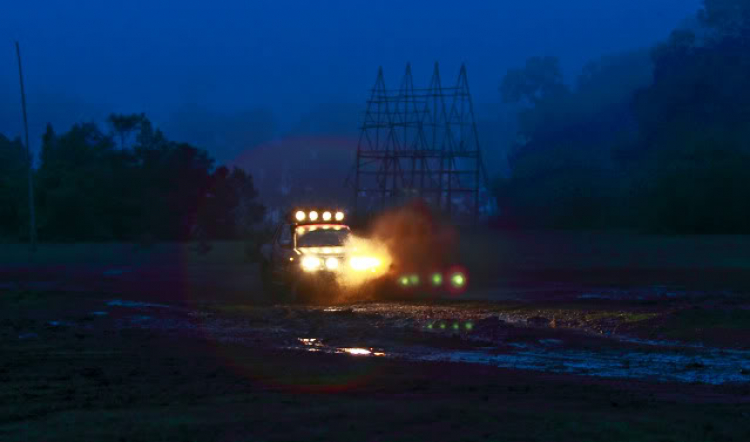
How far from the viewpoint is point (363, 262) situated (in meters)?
19.0

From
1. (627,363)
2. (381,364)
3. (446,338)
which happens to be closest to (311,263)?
(446,338)

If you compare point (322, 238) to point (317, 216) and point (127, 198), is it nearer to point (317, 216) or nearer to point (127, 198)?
point (317, 216)

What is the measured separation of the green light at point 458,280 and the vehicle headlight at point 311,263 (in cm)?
514

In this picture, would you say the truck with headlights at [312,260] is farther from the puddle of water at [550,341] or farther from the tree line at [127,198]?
the tree line at [127,198]

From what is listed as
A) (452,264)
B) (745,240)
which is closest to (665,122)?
(745,240)

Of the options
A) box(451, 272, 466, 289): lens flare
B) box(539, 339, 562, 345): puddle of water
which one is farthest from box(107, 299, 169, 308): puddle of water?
box(539, 339, 562, 345): puddle of water

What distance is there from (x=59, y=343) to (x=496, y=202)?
179 ft

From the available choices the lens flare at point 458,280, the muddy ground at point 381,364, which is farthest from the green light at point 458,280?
the muddy ground at point 381,364

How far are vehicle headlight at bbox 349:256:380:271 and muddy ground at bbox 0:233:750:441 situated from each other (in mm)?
1039

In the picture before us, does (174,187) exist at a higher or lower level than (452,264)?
higher

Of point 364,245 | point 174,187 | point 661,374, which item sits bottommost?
point 661,374

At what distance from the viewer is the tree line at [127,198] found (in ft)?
205

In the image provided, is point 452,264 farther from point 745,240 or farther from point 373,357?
point 373,357

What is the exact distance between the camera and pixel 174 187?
6662cm
